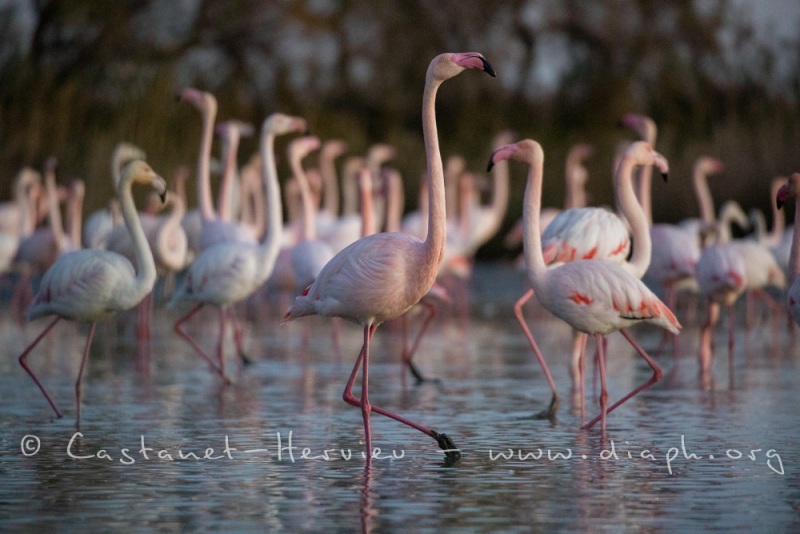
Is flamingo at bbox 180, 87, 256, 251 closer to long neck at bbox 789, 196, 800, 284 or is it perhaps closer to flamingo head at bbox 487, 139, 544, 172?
flamingo head at bbox 487, 139, 544, 172

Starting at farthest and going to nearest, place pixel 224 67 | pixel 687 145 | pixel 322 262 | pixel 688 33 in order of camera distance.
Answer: pixel 688 33 → pixel 224 67 → pixel 687 145 → pixel 322 262

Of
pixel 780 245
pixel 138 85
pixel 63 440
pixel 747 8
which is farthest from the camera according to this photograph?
pixel 747 8

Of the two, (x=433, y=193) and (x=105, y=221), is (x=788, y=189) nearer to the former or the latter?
(x=433, y=193)

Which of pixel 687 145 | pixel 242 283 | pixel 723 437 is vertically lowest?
pixel 723 437

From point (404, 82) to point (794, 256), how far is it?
108 ft

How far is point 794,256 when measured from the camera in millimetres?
8938

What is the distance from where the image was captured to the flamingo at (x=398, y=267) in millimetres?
7730

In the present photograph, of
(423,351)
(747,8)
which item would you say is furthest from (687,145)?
(423,351)

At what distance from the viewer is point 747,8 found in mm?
33406

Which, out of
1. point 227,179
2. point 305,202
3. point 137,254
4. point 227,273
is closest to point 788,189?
point 137,254

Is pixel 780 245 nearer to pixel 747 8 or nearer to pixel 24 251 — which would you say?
pixel 24 251

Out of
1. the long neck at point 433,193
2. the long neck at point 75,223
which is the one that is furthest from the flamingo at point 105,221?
the long neck at point 433,193

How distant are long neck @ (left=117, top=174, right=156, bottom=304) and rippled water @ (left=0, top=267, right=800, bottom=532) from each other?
0.76 metres

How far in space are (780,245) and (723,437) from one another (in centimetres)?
801
